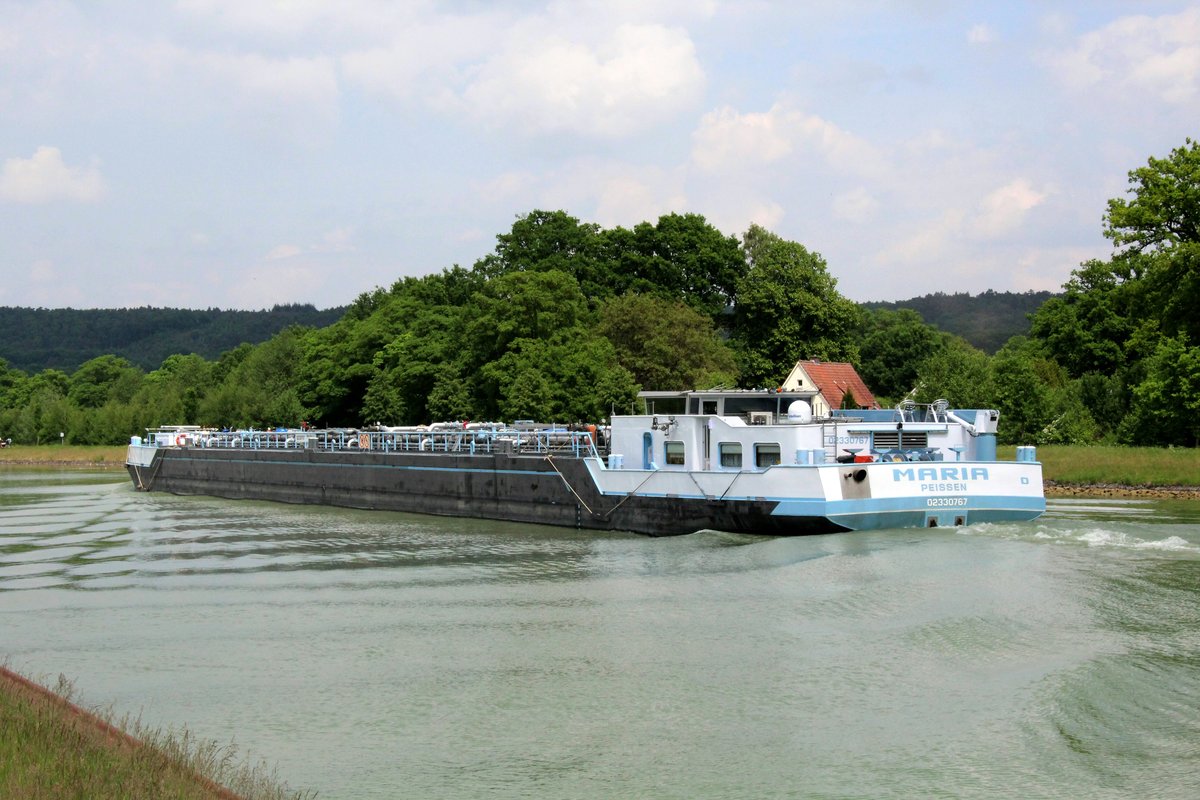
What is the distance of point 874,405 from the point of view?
70750 millimetres

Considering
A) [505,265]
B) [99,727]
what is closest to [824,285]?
[505,265]

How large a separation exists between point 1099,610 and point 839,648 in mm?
4434

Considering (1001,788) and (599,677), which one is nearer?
(1001,788)

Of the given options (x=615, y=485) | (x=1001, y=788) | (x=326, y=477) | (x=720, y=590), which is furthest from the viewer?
(x=326, y=477)

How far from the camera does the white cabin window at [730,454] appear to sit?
96.8 feet

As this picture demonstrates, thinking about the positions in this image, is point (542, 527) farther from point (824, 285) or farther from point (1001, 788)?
point (824, 285)

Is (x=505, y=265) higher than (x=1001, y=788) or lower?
higher

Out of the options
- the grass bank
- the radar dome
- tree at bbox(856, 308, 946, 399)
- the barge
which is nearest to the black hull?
the barge

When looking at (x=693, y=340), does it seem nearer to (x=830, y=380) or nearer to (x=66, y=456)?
(x=830, y=380)

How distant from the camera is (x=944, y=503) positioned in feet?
87.5

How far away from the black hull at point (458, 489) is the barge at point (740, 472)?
0.16ft

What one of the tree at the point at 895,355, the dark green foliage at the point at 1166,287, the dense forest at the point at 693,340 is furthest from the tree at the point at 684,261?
the dark green foliage at the point at 1166,287

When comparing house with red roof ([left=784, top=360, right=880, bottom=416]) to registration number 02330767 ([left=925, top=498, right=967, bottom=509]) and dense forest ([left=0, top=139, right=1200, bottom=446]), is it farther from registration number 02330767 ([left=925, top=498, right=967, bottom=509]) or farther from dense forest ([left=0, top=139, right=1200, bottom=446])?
registration number 02330767 ([left=925, top=498, right=967, bottom=509])

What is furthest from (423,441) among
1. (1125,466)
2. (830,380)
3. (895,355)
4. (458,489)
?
(895,355)
